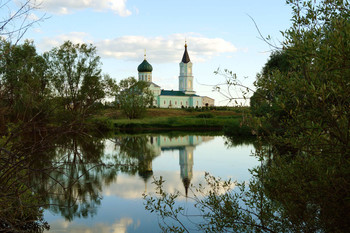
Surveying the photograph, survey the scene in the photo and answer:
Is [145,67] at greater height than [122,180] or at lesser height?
greater

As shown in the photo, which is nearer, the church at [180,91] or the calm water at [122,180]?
the calm water at [122,180]

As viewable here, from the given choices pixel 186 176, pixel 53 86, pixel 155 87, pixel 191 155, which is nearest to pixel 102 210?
pixel 186 176

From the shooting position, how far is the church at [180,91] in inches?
4240

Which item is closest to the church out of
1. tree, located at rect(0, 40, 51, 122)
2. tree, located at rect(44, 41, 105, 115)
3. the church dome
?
the church dome

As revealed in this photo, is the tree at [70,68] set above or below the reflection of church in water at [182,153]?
above

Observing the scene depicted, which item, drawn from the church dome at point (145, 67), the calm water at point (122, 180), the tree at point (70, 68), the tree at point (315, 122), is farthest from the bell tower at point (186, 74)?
the tree at point (315, 122)

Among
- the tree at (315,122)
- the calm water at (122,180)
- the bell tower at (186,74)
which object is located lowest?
the calm water at (122,180)

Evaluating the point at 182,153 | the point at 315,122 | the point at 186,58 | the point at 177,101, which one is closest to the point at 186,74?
the point at 186,58

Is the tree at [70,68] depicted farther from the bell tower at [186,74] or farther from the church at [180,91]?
the bell tower at [186,74]

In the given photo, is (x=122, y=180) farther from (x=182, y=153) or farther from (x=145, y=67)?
(x=145, y=67)

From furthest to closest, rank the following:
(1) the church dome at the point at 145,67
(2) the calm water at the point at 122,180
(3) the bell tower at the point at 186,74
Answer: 1. (3) the bell tower at the point at 186,74
2. (1) the church dome at the point at 145,67
3. (2) the calm water at the point at 122,180

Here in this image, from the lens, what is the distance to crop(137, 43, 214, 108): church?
4240 inches

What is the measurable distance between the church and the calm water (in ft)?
259

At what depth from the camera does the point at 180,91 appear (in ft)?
380
